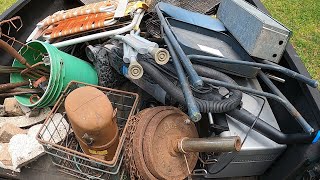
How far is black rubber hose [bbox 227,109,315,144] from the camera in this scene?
1361mm

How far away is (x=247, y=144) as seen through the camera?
1.42m

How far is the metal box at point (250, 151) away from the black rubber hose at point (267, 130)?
4 centimetres

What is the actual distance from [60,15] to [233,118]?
1.04 m

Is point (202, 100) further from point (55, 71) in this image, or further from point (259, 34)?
point (55, 71)

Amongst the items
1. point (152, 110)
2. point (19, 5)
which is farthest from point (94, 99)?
point (19, 5)

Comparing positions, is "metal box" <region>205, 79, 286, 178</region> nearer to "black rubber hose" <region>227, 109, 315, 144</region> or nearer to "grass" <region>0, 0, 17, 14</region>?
"black rubber hose" <region>227, 109, 315, 144</region>

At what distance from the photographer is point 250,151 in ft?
4.64

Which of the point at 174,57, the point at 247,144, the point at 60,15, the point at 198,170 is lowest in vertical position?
the point at 198,170

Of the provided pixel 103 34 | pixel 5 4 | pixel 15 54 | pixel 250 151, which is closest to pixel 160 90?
pixel 103 34

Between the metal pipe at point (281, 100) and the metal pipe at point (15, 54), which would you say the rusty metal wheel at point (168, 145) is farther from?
the metal pipe at point (15, 54)

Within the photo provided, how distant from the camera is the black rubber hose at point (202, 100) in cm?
137

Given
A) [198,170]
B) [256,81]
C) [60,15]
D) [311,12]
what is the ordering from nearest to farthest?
[198,170] < [256,81] < [60,15] < [311,12]

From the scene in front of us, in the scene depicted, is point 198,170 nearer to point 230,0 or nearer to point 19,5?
point 230,0

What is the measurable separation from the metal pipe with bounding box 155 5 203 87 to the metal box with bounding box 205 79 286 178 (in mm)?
303
